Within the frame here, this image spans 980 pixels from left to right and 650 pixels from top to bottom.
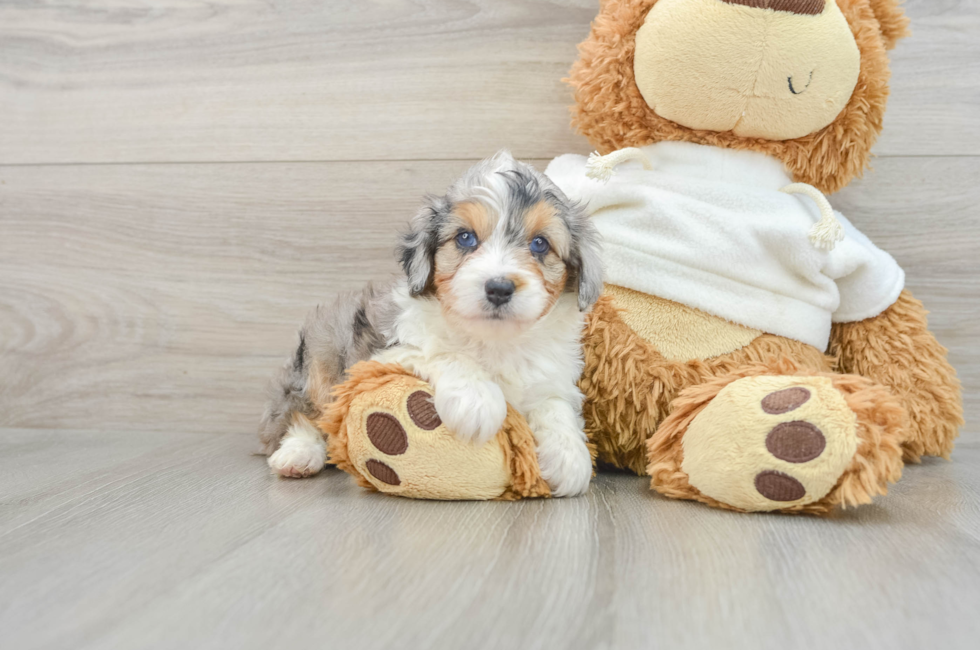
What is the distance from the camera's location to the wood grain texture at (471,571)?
84 centimetres

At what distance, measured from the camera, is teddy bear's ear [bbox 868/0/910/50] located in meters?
1.64

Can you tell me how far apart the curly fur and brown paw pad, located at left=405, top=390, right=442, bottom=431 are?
769 mm

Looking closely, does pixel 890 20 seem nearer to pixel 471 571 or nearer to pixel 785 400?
pixel 785 400

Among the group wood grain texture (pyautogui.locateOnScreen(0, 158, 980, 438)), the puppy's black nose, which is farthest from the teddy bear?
wood grain texture (pyautogui.locateOnScreen(0, 158, 980, 438))

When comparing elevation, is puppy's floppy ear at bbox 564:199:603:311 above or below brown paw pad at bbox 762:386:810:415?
above

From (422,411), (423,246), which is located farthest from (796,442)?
(423,246)

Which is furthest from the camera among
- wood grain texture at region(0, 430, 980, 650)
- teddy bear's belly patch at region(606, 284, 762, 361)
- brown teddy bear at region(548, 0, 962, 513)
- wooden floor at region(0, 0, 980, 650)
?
teddy bear's belly patch at region(606, 284, 762, 361)

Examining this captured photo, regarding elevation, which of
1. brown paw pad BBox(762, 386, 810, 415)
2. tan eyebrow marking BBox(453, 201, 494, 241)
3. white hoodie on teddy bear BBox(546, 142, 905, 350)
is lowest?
brown paw pad BBox(762, 386, 810, 415)

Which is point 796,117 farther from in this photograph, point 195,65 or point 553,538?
point 195,65

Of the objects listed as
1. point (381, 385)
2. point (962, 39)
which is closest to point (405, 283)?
point (381, 385)

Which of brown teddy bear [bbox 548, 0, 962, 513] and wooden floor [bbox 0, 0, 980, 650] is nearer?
wooden floor [bbox 0, 0, 980, 650]

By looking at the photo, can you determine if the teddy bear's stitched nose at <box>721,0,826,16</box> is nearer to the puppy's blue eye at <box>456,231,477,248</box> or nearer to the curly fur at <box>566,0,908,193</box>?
the curly fur at <box>566,0,908,193</box>

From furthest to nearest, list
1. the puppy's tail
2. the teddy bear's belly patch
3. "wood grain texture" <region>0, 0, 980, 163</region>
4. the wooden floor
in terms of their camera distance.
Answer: "wood grain texture" <region>0, 0, 980, 163</region> < the puppy's tail < the teddy bear's belly patch < the wooden floor

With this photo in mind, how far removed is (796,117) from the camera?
1579 millimetres
